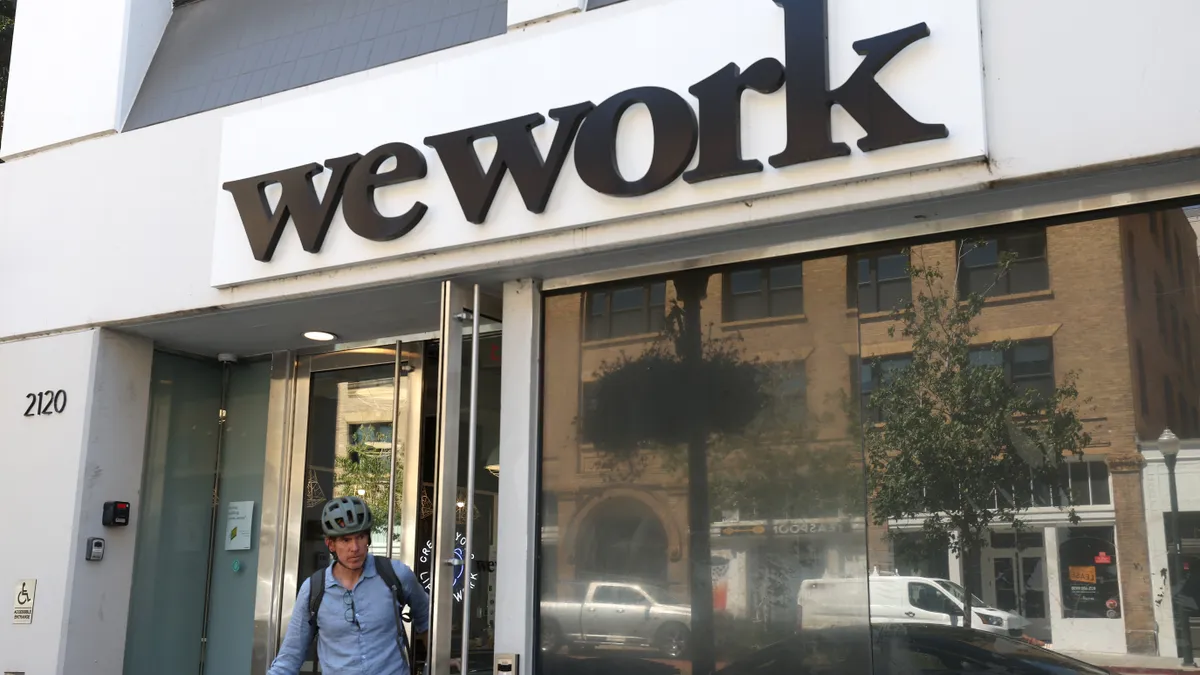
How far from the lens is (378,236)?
7.26 metres

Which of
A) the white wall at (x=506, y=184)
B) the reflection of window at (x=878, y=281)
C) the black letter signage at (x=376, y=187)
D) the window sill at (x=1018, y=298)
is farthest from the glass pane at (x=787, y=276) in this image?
the black letter signage at (x=376, y=187)

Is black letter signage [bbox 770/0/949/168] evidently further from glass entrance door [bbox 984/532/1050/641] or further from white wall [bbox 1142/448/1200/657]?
glass entrance door [bbox 984/532/1050/641]

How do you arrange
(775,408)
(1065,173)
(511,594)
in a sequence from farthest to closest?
(511,594) < (775,408) < (1065,173)

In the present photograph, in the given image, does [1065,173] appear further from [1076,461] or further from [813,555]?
[813,555]

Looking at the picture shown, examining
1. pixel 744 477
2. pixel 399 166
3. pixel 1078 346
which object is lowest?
pixel 744 477

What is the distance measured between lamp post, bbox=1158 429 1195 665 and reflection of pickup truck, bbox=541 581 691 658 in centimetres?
241

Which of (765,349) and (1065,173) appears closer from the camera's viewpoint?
(1065,173)

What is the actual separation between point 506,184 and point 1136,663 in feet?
13.4

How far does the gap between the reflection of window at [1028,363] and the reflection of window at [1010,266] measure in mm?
289

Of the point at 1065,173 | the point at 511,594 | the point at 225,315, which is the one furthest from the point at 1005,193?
the point at 225,315

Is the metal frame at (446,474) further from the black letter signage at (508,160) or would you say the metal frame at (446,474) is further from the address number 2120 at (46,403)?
the address number 2120 at (46,403)

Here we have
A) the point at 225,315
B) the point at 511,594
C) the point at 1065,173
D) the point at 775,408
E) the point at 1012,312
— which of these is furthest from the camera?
the point at 225,315

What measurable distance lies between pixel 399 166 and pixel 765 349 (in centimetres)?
253

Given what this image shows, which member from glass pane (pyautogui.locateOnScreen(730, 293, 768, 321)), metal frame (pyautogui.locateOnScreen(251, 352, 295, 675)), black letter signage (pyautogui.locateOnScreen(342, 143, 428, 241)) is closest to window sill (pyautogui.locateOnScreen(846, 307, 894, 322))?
glass pane (pyautogui.locateOnScreen(730, 293, 768, 321))
